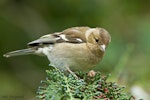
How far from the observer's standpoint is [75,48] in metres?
4.91

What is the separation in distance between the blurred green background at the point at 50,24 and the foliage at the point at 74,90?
461 centimetres

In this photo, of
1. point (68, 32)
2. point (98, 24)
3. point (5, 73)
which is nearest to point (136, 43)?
point (98, 24)

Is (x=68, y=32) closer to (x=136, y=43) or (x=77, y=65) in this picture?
(x=77, y=65)

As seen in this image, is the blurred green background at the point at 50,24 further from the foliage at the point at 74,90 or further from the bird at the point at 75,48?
the foliage at the point at 74,90

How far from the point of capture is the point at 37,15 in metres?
8.73

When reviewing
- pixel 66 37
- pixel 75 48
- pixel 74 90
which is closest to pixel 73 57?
pixel 75 48

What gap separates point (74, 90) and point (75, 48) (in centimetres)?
216

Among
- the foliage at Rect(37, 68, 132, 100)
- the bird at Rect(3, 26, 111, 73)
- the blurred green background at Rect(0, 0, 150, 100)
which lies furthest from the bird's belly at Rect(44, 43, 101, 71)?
the blurred green background at Rect(0, 0, 150, 100)

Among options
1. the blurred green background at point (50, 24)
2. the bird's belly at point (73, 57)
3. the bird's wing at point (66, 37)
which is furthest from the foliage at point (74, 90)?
the blurred green background at point (50, 24)

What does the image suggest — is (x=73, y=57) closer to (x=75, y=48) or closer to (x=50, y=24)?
(x=75, y=48)

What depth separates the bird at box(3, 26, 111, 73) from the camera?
472cm

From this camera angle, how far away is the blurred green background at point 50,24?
8016 mm

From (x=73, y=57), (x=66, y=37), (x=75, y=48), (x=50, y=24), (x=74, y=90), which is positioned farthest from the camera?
(x=50, y=24)

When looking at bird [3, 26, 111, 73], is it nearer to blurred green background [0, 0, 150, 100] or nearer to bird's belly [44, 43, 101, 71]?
bird's belly [44, 43, 101, 71]
